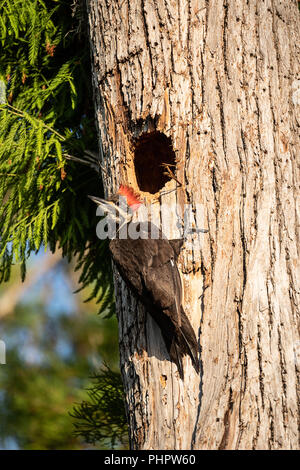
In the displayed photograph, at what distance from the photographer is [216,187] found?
2.99m

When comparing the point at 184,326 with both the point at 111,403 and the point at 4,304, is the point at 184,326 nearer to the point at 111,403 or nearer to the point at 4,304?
the point at 111,403

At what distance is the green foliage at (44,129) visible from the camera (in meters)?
3.54

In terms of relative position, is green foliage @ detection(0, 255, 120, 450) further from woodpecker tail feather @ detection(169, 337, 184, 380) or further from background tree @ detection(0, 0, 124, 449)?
woodpecker tail feather @ detection(169, 337, 184, 380)

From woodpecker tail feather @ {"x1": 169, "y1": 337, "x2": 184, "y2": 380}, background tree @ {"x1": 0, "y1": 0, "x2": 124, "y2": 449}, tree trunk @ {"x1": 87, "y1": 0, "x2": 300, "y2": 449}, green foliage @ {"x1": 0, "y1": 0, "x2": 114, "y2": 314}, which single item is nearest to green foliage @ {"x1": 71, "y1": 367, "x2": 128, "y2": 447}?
background tree @ {"x1": 0, "y1": 0, "x2": 124, "y2": 449}

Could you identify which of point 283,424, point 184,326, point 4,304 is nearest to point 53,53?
point 184,326

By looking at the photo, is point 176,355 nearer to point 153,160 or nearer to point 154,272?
point 154,272

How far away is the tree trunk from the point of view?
2693 mm

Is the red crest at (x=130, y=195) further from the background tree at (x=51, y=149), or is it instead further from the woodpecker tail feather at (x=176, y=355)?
the woodpecker tail feather at (x=176, y=355)

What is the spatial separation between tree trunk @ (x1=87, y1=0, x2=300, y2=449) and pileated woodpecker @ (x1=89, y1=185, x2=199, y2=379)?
0.21 feet

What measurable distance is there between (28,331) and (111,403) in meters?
2.27

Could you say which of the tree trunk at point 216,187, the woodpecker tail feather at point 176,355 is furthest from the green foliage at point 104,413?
the woodpecker tail feather at point 176,355

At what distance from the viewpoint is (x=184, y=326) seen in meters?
2.85

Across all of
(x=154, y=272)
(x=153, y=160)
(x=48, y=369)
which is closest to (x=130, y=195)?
(x=153, y=160)

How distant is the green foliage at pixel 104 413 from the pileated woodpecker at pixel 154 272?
1.16 m
